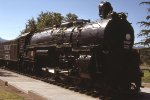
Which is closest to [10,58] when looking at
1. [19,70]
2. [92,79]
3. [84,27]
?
[19,70]

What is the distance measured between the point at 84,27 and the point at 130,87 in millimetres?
4010

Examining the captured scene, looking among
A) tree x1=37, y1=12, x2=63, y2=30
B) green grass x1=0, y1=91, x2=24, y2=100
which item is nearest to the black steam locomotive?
green grass x1=0, y1=91, x2=24, y2=100

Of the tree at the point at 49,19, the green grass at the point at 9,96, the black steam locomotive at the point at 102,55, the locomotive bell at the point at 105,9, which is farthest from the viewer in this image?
the tree at the point at 49,19

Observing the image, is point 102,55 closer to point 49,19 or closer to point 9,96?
point 9,96

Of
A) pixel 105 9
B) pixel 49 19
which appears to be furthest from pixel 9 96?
pixel 49 19

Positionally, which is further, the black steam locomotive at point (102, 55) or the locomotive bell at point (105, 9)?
the locomotive bell at point (105, 9)

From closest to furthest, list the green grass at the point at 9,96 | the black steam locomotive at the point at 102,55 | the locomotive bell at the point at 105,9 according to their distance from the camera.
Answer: the green grass at the point at 9,96 → the black steam locomotive at the point at 102,55 → the locomotive bell at the point at 105,9

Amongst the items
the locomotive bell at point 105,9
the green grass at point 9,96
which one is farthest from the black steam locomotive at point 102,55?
the green grass at point 9,96

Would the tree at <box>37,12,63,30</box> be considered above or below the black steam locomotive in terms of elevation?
above

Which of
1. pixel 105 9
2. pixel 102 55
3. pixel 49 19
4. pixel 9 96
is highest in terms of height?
pixel 49 19

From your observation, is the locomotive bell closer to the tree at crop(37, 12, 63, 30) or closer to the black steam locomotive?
the black steam locomotive

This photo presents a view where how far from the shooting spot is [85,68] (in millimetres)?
13406

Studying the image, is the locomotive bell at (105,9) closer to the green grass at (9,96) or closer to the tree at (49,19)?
the green grass at (9,96)

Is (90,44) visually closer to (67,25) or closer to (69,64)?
(69,64)
